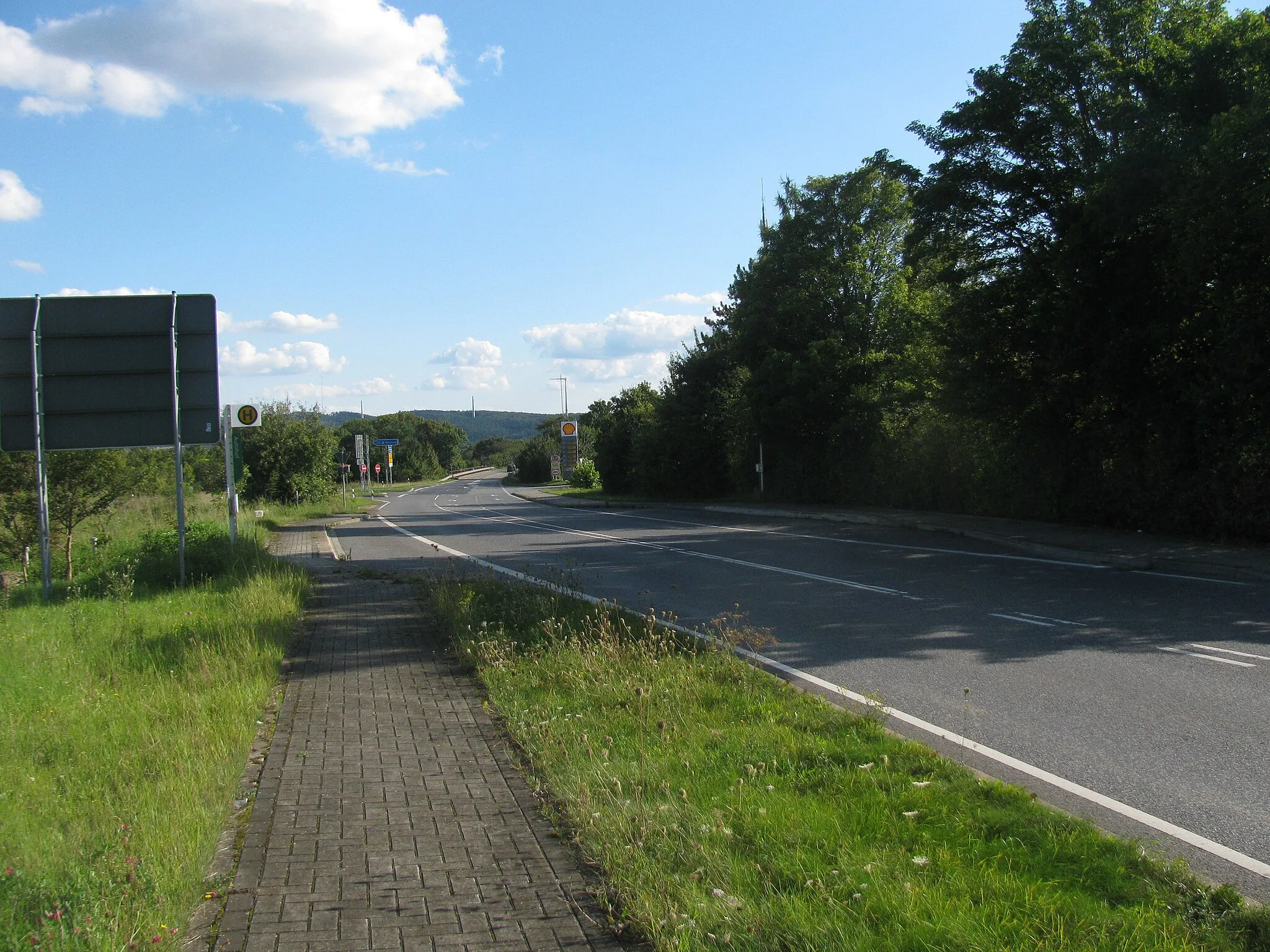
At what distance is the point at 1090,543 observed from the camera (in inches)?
677

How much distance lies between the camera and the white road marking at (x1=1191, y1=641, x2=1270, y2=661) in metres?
Result: 8.55

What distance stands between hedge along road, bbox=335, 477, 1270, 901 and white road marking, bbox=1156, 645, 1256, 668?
30 mm

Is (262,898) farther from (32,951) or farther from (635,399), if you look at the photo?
(635,399)

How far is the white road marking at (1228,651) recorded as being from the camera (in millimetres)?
8547

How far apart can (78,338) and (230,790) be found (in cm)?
1129

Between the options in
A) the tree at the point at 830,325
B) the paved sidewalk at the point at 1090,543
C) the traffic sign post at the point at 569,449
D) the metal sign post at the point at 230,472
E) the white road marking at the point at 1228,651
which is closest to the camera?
the white road marking at the point at 1228,651

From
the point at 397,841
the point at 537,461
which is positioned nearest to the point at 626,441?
the point at 537,461

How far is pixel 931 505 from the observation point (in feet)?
87.1

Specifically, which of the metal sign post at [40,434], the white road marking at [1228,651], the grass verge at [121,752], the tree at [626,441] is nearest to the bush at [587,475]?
the tree at [626,441]

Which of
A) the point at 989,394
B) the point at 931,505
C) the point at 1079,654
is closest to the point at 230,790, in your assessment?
the point at 1079,654

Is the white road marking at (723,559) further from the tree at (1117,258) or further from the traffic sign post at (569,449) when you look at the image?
the traffic sign post at (569,449)

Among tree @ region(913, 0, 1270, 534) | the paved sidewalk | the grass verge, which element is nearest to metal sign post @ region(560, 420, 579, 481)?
the paved sidewalk

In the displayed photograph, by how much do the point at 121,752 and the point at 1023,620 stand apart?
8765 millimetres

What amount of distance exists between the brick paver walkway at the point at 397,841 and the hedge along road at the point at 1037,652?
2.78 meters
